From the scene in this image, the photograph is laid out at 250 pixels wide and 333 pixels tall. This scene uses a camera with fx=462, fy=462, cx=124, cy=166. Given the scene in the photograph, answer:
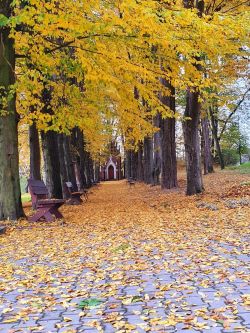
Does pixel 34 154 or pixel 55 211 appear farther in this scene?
pixel 34 154

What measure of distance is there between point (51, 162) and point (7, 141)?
5.30m

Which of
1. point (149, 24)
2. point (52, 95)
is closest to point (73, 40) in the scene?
point (149, 24)

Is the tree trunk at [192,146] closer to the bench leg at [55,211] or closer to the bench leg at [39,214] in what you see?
the bench leg at [55,211]

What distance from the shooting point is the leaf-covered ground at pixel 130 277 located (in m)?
4.12

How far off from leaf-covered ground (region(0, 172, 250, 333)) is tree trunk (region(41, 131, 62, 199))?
6.73 meters

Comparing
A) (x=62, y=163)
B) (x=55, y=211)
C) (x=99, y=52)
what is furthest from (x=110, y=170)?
(x=99, y=52)

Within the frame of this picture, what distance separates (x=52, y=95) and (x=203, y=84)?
222 inches

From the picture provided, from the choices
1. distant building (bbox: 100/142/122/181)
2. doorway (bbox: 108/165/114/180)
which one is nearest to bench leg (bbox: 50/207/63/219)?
distant building (bbox: 100/142/122/181)

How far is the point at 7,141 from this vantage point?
12.0 metres

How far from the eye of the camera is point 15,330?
409 cm

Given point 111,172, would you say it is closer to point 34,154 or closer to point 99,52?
point 34,154

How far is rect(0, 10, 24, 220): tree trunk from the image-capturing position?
12.0 m

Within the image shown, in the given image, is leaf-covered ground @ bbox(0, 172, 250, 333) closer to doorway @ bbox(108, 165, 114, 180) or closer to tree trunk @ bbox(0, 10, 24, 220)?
tree trunk @ bbox(0, 10, 24, 220)

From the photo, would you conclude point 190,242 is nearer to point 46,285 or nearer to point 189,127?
point 46,285
